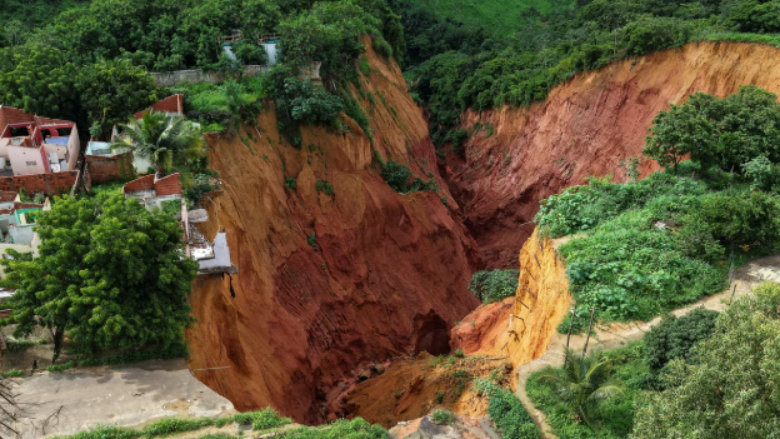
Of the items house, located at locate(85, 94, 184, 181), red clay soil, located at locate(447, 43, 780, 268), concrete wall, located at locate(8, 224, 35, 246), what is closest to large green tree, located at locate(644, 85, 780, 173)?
red clay soil, located at locate(447, 43, 780, 268)

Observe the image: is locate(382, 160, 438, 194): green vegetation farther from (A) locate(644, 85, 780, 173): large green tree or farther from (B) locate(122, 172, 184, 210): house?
(B) locate(122, 172, 184, 210): house

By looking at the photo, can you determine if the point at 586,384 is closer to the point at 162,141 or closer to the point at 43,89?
the point at 162,141

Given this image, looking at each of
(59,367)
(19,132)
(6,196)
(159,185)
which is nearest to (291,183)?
(159,185)

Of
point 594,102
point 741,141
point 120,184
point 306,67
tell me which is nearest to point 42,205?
point 120,184

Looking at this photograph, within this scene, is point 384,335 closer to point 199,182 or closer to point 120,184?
point 199,182

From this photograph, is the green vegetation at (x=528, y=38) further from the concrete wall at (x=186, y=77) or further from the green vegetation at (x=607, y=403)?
the concrete wall at (x=186, y=77)
